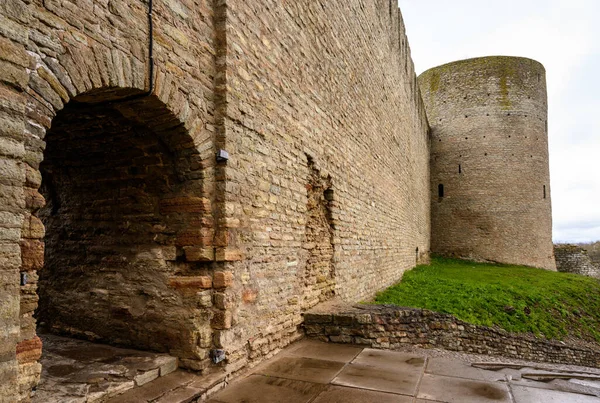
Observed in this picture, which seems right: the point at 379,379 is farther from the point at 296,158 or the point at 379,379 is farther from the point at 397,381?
the point at 296,158

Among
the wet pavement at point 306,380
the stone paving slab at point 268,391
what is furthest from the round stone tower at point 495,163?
the stone paving slab at point 268,391

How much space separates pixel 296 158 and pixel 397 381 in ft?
9.52

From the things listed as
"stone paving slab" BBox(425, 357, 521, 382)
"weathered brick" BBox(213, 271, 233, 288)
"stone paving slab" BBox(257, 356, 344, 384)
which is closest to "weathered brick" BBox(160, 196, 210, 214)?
"weathered brick" BBox(213, 271, 233, 288)

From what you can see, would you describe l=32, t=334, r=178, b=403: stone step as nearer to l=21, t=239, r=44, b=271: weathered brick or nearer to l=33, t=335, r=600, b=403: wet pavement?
l=33, t=335, r=600, b=403: wet pavement

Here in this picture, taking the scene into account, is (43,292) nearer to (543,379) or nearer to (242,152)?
(242,152)

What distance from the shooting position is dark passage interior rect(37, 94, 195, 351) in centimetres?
386

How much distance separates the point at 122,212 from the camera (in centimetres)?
418

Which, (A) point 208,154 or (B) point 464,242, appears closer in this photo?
(A) point 208,154

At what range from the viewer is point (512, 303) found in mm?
10781

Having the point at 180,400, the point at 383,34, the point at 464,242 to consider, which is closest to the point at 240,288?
the point at 180,400

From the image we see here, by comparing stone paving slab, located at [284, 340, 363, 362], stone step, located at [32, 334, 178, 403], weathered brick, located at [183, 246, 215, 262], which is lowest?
stone paving slab, located at [284, 340, 363, 362]

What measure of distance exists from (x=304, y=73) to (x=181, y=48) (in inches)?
98.2

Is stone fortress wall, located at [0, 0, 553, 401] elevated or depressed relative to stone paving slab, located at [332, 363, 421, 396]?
elevated

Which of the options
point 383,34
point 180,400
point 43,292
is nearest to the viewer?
point 180,400
